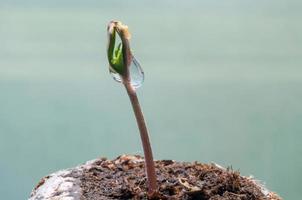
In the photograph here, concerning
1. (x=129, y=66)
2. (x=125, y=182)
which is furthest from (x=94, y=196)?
(x=129, y=66)

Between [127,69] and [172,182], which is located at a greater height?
[127,69]

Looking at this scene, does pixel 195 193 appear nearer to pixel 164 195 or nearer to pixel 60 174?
pixel 164 195

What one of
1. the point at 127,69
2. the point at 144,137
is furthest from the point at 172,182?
the point at 127,69

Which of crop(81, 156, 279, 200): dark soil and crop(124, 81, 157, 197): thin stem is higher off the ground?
crop(124, 81, 157, 197): thin stem

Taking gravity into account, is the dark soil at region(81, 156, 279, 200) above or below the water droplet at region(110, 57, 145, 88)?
below

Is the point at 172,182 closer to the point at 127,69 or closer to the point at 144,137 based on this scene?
the point at 144,137
